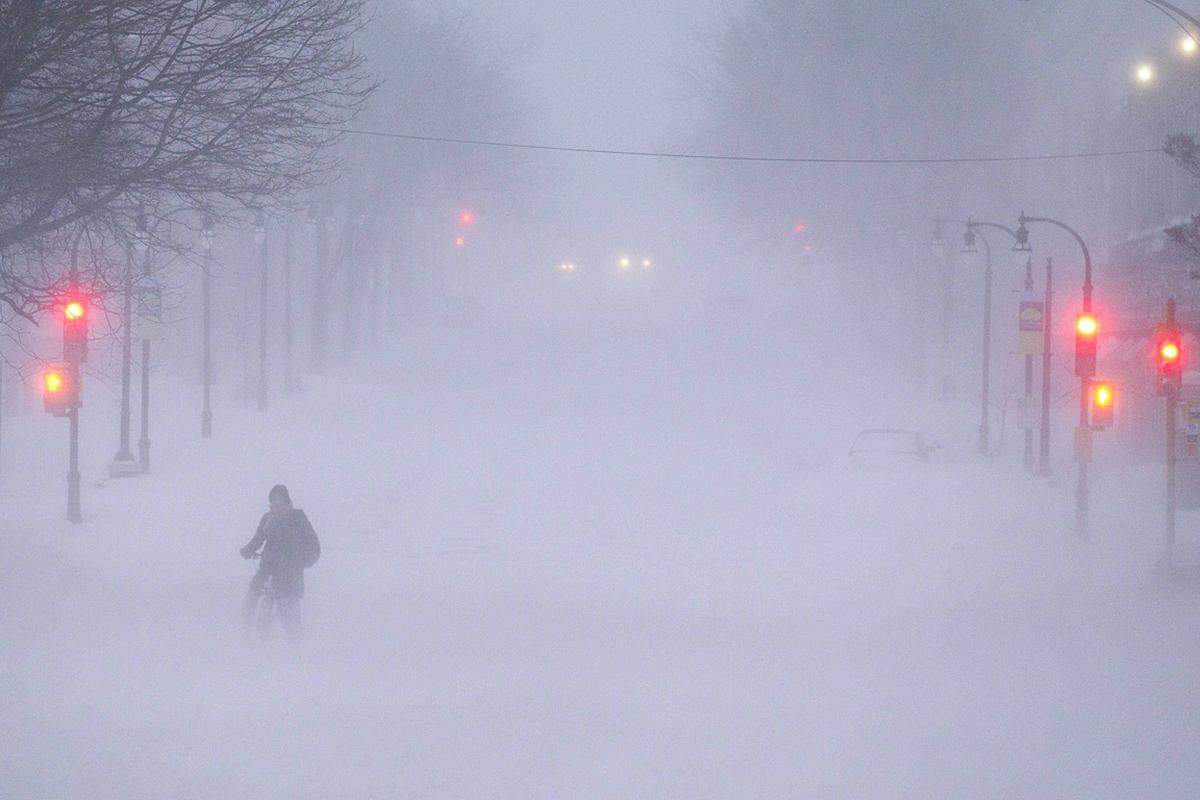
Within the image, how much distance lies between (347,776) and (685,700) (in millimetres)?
3342

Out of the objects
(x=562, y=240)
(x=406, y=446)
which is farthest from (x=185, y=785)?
(x=562, y=240)

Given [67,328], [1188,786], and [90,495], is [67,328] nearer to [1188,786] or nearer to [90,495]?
[90,495]

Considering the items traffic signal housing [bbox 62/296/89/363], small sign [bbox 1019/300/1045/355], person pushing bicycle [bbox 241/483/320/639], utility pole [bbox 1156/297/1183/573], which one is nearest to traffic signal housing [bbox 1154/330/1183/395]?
utility pole [bbox 1156/297/1183/573]

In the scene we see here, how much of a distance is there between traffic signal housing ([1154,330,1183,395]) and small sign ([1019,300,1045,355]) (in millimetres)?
8776

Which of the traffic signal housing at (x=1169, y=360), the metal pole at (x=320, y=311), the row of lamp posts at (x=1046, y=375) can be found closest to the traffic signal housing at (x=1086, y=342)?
the row of lamp posts at (x=1046, y=375)

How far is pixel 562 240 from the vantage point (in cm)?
11512

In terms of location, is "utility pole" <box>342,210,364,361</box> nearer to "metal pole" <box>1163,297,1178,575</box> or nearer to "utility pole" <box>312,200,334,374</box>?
"utility pole" <box>312,200,334,374</box>

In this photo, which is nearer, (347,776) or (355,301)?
(347,776)

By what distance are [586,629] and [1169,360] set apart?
8.74m

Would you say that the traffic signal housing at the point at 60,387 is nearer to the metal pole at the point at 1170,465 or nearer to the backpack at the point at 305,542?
the backpack at the point at 305,542

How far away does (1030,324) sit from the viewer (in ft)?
87.0

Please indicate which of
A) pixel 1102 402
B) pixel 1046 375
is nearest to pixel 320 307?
pixel 1046 375

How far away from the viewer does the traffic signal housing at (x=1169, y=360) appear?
57.3 feet

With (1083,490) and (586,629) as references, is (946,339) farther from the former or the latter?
(586,629)
